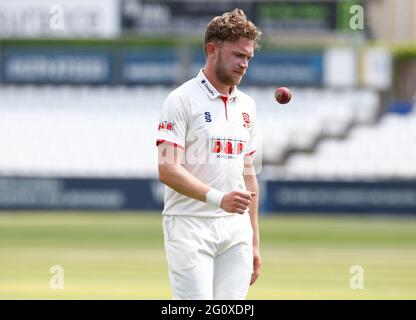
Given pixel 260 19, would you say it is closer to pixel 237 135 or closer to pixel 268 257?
pixel 268 257

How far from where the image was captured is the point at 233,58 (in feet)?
24.8

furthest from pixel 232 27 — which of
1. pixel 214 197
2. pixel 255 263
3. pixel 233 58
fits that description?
pixel 255 263

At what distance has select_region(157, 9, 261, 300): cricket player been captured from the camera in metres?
7.53

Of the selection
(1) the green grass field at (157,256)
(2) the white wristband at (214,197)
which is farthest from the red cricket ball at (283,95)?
(1) the green grass field at (157,256)

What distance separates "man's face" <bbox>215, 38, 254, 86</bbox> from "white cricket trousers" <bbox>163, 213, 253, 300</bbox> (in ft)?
2.58

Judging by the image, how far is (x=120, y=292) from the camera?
14578 mm

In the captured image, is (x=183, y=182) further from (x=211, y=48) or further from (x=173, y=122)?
(x=211, y=48)

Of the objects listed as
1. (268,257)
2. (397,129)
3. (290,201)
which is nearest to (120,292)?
(268,257)

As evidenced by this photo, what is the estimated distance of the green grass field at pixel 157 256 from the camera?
14.9 m

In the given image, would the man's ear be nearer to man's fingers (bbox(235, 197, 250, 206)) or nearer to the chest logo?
the chest logo

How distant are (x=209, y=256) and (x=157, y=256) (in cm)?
1221

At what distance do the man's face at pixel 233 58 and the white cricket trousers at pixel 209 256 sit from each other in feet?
2.58

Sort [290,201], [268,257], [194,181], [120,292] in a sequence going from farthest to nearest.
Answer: [290,201], [268,257], [120,292], [194,181]

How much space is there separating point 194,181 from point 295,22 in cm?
2463
